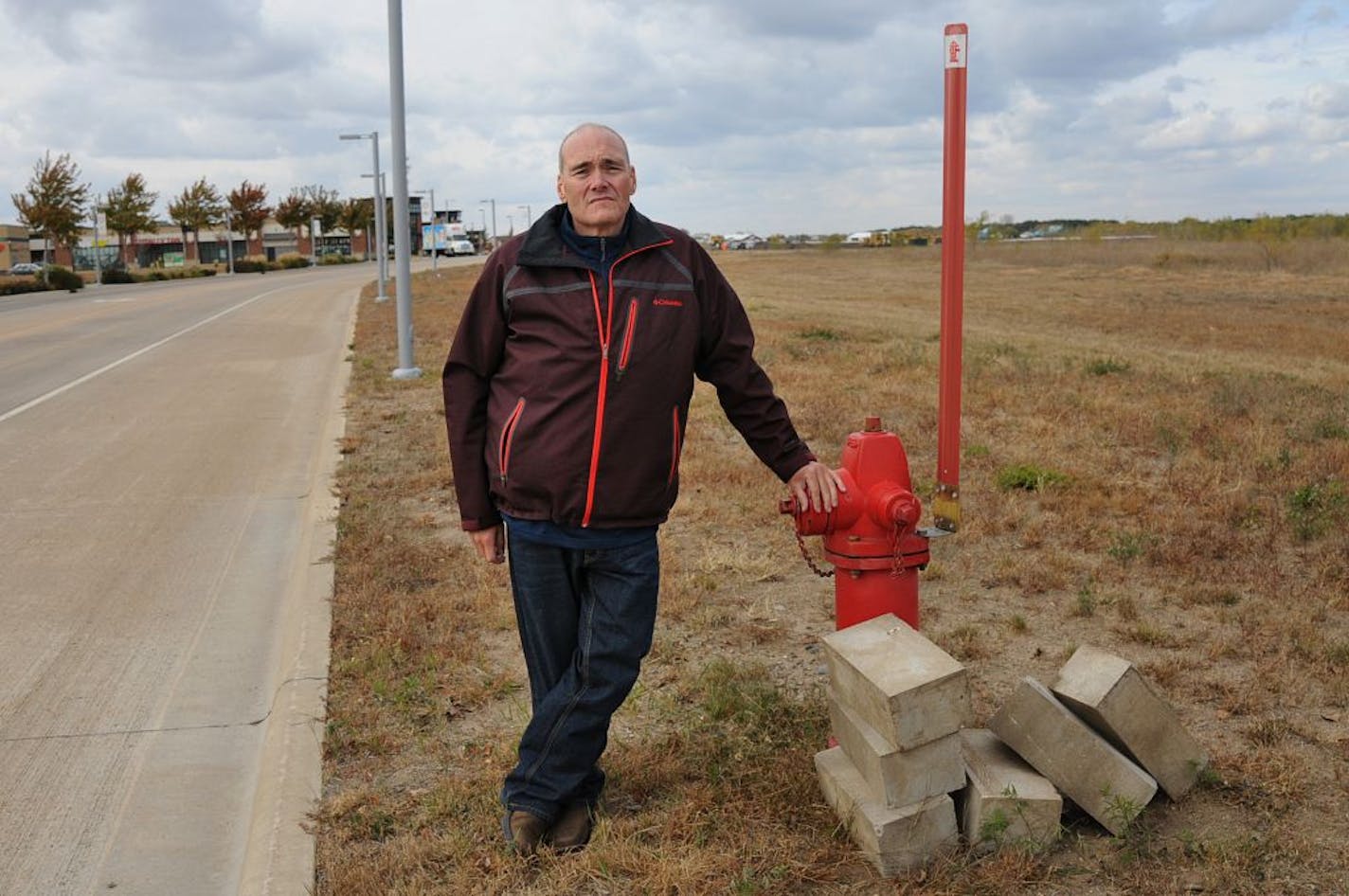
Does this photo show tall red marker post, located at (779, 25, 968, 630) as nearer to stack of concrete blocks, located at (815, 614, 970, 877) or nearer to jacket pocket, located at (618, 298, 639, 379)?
stack of concrete blocks, located at (815, 614, 970, 877)

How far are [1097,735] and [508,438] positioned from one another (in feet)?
6.08

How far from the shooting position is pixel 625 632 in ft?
11.5

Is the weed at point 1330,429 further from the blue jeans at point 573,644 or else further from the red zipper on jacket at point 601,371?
the red zipper on jacket at point 601,371

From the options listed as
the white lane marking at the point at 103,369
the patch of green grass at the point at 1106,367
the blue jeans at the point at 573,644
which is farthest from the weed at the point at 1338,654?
the white lane marking at the point at 103,369

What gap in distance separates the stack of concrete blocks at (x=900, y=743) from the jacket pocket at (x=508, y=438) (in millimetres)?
1040

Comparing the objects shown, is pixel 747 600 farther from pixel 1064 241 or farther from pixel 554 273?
pixel 1064 241

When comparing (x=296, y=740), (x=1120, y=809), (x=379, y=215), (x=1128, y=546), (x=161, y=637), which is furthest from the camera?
(x=379, y=215)

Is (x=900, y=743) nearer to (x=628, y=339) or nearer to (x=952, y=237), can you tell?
(x=628, y=339)

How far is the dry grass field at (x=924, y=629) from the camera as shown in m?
3.51

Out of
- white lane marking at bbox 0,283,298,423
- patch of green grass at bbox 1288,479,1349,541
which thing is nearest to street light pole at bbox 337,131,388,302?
white lane marking at bbox 0,283,298,423

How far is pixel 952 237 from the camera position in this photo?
3.62 m

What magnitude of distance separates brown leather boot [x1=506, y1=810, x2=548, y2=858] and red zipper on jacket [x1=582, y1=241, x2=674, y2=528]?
0.89m

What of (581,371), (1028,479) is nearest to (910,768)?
(581,371)

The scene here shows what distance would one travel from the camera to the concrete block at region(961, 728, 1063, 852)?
3.46 metres
